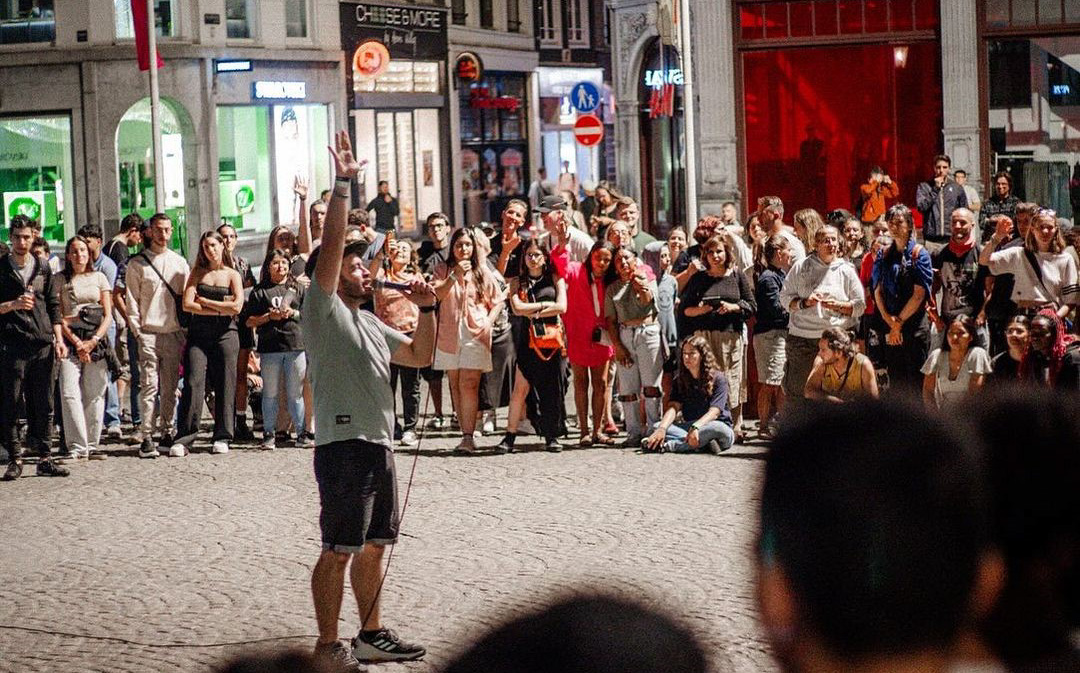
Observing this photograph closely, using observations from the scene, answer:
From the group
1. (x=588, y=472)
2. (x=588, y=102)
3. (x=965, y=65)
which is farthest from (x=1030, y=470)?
(x=588, y=102)

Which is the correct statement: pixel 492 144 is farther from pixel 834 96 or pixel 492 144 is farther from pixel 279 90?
pixel 834 96

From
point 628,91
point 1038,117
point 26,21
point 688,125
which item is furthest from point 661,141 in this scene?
point 688,125

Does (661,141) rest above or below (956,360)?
above

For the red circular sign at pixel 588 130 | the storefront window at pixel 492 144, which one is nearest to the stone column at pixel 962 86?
the red circular sign at pixel 588 130

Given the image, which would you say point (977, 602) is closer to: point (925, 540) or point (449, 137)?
point (925, 540)

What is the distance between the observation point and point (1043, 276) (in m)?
13.3

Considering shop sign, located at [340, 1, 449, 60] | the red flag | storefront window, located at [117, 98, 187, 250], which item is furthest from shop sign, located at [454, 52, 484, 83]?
the red flag

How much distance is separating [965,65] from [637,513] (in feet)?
46.8

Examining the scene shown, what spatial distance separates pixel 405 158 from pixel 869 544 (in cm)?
3816

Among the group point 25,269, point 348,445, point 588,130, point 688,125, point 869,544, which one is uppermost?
point 588,130

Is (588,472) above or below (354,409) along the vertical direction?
below

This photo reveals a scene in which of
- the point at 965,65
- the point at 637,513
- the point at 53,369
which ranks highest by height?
the point at 965,65

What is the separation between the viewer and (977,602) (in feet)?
5.67

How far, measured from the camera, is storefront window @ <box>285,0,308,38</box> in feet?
115
